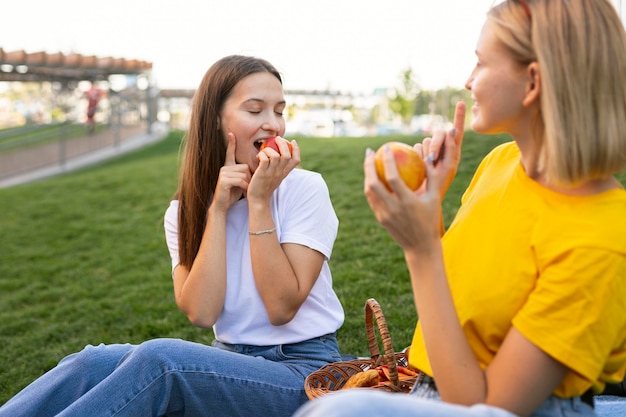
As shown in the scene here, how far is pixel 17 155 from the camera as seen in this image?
1546 cm

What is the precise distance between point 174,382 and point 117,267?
462 cm

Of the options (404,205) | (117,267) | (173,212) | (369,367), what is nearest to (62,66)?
(117,267)

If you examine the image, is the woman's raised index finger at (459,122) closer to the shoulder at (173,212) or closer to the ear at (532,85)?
the ear at (532,85)

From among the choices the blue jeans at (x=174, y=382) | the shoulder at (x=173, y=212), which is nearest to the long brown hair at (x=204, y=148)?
the shoulder at (x=173, y=212)

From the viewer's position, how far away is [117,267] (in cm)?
678

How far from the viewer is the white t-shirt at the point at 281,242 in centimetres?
266

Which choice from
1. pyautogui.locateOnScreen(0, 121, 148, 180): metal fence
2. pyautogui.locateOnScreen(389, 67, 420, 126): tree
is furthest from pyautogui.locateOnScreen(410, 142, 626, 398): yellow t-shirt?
pyautogui.locateOnScreen(389, 67, 420, 126): tree

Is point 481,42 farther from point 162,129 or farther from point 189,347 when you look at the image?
point 162,129

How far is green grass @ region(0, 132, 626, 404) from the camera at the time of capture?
491 centimetres

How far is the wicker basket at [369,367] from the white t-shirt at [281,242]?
0.21 metres

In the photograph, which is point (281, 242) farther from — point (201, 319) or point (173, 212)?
point (173, 212)

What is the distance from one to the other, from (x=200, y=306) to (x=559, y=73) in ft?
5.05

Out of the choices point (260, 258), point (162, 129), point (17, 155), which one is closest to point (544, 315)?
point (260, 258)

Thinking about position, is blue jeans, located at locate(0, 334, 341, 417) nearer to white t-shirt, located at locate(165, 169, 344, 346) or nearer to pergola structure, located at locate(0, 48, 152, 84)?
white t-shirt, located at locate(165, 169, 344, 346)
